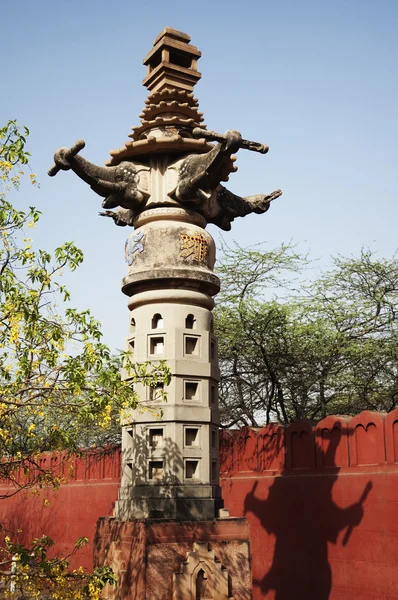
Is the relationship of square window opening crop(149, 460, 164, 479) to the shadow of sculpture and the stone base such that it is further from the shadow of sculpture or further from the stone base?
the shadow of sculpture

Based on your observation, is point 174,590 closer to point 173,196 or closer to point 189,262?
point 189,262

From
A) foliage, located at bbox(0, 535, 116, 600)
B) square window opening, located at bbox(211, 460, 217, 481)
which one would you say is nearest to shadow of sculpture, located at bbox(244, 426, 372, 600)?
→ square window opening, located at bbox(211, 460, 217, 481)

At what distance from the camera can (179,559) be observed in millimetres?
8414

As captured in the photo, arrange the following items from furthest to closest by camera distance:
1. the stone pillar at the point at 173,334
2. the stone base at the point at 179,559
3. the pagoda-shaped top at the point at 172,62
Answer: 1. the pagoda-shaped top at the point at 172,62
2. the stone pillar at the point at 173,334
3. the stone base at the point at 179,559

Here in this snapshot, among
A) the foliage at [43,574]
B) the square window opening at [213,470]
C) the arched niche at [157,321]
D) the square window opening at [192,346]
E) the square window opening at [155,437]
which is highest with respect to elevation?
the arched niche at [157,321]

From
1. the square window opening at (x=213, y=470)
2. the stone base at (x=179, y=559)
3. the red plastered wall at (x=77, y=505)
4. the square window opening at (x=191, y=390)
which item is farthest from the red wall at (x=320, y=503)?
the red plastered wall at (x=77, y=505)

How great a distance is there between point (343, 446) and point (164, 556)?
10.7 feet

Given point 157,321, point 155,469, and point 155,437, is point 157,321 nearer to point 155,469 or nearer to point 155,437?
point 155,437

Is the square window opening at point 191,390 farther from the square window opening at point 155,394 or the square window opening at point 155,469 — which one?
the square window opening at point 155,469

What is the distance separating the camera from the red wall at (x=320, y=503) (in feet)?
31.2

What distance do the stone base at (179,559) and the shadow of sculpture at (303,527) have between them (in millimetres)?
1910

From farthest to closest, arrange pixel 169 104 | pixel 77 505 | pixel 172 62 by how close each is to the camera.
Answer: pixel 77 505 < pixel 172 62 < pixel 169 104

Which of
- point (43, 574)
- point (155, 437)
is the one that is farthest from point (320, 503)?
point (43, 574)

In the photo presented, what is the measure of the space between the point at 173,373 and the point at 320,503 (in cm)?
328
